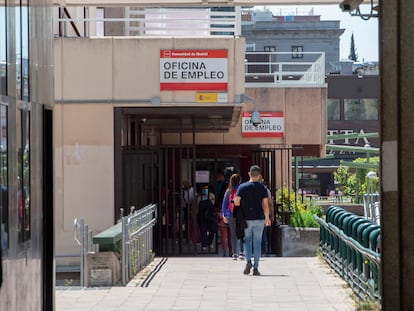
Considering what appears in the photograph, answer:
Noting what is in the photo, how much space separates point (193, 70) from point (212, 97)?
66cm

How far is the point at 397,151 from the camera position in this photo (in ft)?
24.8

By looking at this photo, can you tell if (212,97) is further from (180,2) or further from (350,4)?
(350,4)

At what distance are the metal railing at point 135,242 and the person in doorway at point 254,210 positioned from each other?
1.67m

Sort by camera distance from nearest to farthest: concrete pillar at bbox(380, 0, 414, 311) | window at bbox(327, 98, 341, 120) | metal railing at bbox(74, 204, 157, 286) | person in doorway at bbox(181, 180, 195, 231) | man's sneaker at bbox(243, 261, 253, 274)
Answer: concrete pillar at bbox(380, 0, 414, 311) → metal railing at bbox(74, 204, 157, 286) → man's sneaker at bbox(243, 261, 253, 274) → person in doorway at bbox(181, 180, 195, 231) → window at bbox(327, 98, 341, 120)

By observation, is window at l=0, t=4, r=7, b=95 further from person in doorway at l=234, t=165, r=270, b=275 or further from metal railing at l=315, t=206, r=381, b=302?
person in doorway at l=234, t=165, r=270, b=275

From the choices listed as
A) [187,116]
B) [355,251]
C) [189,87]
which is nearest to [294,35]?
[187,116]

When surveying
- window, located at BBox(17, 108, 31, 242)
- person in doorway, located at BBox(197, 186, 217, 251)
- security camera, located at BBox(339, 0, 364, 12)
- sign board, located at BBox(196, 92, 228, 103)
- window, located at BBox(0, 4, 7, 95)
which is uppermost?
security camera, located at BBox(339, 0, 364, 12)

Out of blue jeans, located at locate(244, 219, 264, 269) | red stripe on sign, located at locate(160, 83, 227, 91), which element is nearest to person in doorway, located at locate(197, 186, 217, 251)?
red stripe on sign, located at locate(160, 83, 227, 91)

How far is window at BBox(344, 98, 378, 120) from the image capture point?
75062 millimetres

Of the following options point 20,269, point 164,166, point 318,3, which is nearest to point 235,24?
point 164,166

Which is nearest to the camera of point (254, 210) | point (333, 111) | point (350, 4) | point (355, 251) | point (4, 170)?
point (4, 170)

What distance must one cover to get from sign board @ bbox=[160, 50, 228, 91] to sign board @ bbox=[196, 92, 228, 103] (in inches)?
3.9

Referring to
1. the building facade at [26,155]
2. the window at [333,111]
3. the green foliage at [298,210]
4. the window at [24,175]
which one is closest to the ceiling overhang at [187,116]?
the green foliage at [298,210]

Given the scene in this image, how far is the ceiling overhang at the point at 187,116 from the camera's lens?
65.1 ft
